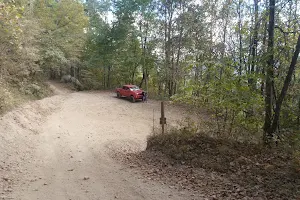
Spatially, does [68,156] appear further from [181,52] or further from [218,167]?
[181,52]

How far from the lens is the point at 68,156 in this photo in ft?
23.2

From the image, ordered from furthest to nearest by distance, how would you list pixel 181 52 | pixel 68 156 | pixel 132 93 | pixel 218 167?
pixel 181 52, pixel 132 93, pixel 68 156, pixel 218 167

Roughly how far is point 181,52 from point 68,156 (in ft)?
55.5

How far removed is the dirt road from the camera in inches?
183

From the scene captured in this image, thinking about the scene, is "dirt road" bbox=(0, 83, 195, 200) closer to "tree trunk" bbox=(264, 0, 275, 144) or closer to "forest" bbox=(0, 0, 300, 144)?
"forest" bbox=(0, 0, 300, 144)

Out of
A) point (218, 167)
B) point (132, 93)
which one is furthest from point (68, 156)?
point (132, 93)

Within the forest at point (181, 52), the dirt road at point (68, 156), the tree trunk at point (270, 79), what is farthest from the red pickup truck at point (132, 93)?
the tree trunk at point (270, 79)

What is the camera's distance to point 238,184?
4359 mm

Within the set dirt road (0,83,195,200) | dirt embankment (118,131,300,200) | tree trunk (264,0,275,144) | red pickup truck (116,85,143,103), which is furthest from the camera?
red pickup truck (116,85,143,103)

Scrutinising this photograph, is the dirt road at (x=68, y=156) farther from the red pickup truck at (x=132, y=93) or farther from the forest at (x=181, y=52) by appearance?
the red pickup truck at (x=132, y=93)

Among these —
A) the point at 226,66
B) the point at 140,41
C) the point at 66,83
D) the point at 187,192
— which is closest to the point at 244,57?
the point at 226,66

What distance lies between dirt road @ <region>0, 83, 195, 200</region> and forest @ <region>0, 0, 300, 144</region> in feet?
7.02

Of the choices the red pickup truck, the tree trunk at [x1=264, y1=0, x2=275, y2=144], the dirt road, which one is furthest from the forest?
the red pickup truck

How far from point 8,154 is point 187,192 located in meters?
6.01
